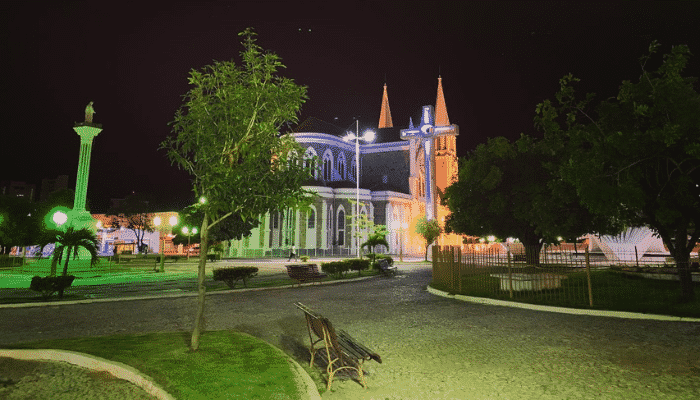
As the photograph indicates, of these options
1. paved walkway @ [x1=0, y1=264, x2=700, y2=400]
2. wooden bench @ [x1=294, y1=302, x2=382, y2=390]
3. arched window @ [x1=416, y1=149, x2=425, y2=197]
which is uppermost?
arched window @ [x1=416, y1=149, x2=425, y2=197]

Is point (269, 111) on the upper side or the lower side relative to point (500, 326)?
upper

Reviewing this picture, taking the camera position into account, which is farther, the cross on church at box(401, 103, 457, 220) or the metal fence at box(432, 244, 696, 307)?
the cross on church at box(401, 103, 457, 220)

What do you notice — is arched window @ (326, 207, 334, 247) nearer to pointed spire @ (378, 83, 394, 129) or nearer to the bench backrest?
pointed spire @ (378, 83, 394, 129)

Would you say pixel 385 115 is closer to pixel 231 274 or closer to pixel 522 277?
pixel 231 274

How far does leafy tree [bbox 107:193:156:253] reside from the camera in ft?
189

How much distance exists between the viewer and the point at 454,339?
7680 mm

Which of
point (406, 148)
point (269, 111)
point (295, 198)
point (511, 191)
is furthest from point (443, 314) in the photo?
point (406, 148)

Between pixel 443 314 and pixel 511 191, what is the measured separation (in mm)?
16239

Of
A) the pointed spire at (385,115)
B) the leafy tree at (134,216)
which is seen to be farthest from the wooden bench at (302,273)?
the pointed spire at (385,115)

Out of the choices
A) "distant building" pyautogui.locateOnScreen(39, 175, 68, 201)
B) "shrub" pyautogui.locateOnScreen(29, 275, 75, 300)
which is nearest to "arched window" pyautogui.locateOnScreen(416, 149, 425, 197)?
"shrub" pyautogui.locateOnScreen(29, 275, 75, 300)

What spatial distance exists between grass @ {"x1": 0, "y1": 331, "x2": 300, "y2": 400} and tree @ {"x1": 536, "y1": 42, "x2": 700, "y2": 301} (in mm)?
12713

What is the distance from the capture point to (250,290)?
16.3 m

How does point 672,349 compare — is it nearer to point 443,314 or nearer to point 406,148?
point 443,314

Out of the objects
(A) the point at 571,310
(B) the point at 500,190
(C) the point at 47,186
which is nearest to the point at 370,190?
(B) the point at 500,190
